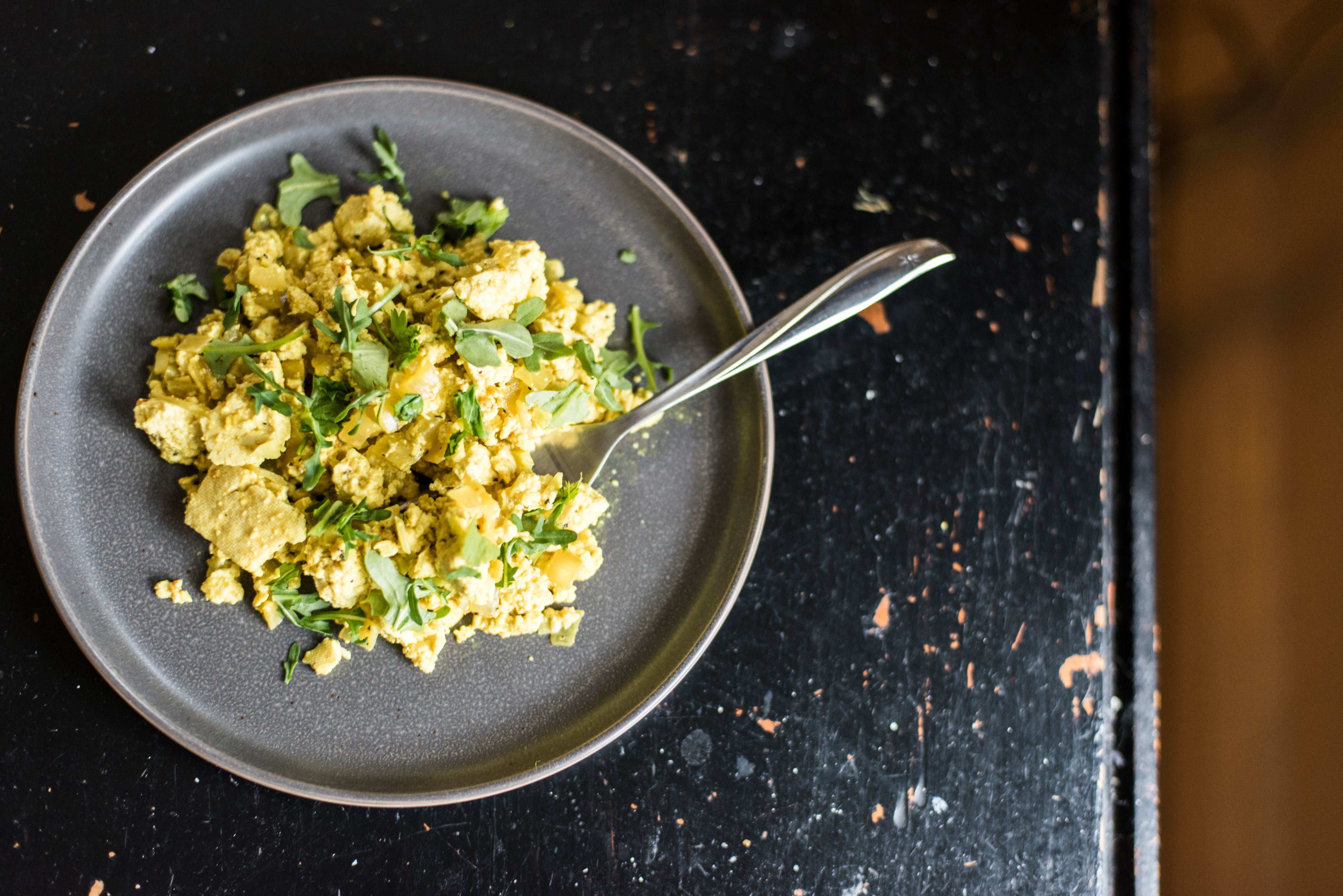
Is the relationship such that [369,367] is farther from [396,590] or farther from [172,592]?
[172,592]

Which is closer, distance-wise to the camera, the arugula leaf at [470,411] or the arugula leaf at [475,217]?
the arugula leaf at [470,411]

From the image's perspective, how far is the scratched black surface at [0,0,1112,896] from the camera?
3.38 feet

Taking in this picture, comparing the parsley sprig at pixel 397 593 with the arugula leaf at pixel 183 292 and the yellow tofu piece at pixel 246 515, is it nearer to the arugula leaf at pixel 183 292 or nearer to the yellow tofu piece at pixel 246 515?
the yellow tofu piece at pixel 246 515

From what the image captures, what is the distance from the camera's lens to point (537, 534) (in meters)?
0.94

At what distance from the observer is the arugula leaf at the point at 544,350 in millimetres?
954

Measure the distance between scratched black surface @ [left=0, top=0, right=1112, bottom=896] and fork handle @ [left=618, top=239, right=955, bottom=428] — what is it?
14cm

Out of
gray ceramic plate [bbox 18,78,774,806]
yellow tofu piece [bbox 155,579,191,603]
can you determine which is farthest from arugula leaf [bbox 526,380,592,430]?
yellow tofu piece [bbox 155,579,191,603]

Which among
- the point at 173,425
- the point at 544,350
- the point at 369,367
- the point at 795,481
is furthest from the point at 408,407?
the point at 795,481

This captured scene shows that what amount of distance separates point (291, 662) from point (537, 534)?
12.9 inches

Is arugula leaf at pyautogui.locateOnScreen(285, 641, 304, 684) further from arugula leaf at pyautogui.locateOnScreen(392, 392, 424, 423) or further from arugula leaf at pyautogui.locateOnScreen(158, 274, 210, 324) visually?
arugula leaf at pyautogui.locateOnScreen(158, 274, 210, 324)

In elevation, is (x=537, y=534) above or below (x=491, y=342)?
below

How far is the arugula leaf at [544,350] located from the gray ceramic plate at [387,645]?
5.4 inches

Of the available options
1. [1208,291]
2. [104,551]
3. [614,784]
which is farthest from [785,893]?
[1208,291]

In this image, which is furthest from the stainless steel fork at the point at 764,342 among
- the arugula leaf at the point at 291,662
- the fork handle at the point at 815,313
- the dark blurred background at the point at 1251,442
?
the dark blurred background at the point at 1251,442
